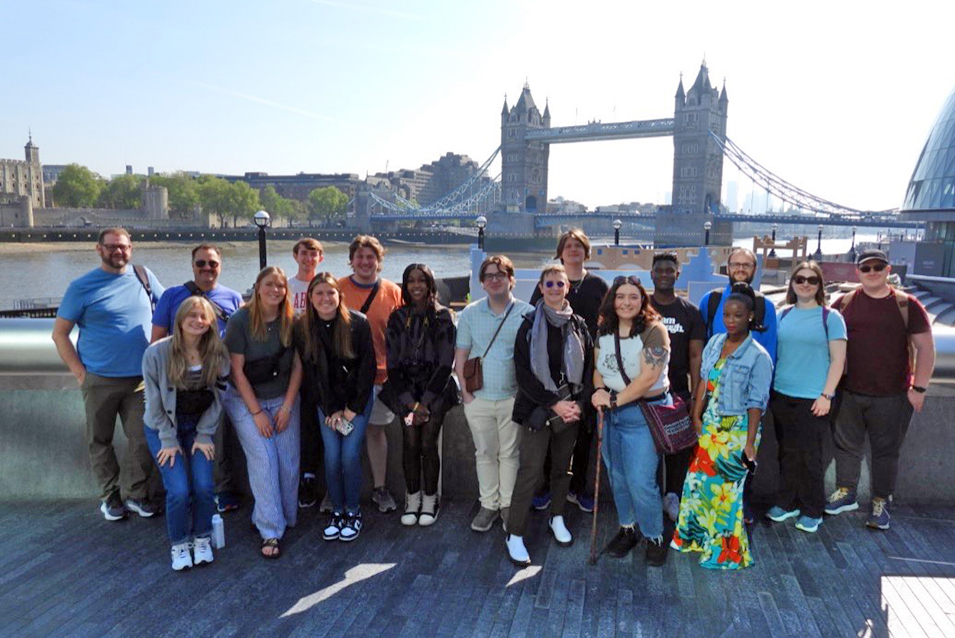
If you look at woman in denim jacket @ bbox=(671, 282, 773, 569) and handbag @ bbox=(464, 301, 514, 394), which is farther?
handbag @ bbox=(464, 301, 514, 394)

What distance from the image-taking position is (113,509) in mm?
3844

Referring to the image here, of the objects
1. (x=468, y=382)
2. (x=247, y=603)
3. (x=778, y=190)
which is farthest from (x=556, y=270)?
(x=778, y=190)

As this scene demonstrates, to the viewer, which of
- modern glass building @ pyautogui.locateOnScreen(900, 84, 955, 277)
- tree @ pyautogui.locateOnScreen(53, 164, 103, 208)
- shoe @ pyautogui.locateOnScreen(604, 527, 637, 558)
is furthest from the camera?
tree @ pyautogui.locateOnScreen(53, 164, 103, 208)

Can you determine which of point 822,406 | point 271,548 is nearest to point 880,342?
point 822,406

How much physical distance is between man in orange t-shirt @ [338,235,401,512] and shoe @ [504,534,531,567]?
2.89 ft

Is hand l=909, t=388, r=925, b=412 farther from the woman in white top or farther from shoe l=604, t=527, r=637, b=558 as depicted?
shoe l=604, t=527, r=637, b=558

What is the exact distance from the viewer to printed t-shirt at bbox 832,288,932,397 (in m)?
3.52

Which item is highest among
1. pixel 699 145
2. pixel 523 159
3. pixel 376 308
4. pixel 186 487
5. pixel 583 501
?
pixel 699 145

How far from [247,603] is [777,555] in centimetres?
260

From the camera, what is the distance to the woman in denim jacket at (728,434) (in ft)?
10.7

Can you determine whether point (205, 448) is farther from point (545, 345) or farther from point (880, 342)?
point (880, 342)

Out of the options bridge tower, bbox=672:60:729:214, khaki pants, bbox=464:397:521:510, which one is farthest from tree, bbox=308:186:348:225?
khaki pants, bbox=464:397:521:510

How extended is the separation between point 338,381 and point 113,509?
1538 mm

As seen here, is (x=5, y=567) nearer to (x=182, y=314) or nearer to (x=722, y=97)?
(x=182, y=314)
